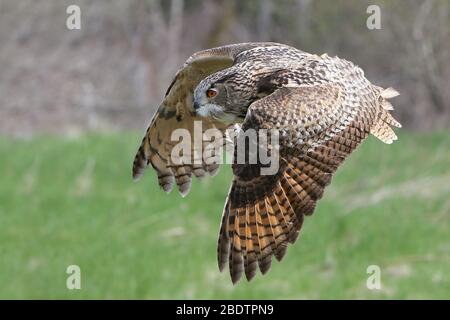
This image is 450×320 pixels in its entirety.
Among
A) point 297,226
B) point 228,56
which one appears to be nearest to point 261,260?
point 297,226

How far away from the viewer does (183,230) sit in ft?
41.3

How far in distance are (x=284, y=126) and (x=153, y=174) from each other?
333 inches

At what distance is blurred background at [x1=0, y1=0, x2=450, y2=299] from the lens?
11.3 meters

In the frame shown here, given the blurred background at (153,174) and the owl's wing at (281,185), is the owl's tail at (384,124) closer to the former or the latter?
the owl's wing at (281,185)

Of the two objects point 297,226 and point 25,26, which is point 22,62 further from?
point 297,226

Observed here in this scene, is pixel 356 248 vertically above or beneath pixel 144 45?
beneath

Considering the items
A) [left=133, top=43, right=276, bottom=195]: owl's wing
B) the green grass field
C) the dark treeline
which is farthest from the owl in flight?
the dark treeline

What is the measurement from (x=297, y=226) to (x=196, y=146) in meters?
1.92

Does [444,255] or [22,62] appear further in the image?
[22,62]

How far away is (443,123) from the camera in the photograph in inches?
727

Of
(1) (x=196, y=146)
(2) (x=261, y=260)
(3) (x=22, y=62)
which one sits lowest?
(2) (x=261, y=260)

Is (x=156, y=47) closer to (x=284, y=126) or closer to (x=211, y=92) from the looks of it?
(x=211, y=92)

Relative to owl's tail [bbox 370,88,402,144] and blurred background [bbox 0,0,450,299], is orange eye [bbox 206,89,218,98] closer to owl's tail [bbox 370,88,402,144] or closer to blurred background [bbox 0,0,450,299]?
owl's tail [bbox 370,88,402,144]

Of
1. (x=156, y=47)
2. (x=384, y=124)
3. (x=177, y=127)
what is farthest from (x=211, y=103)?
(x=156, y=47)
